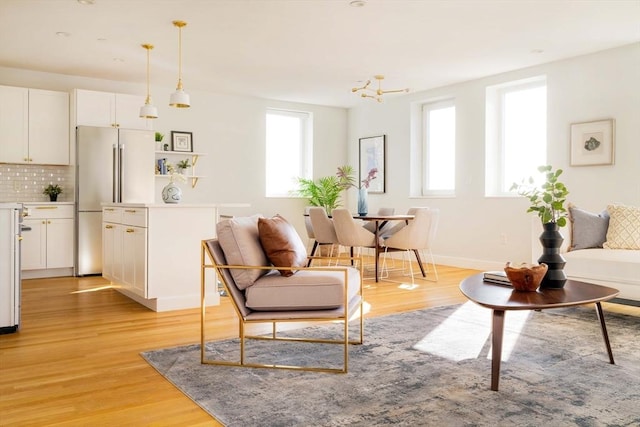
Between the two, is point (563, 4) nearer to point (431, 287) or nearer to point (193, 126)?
point (431, 287)

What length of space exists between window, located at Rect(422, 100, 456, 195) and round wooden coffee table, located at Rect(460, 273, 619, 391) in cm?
449

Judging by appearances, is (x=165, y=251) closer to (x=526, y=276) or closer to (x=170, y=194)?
(x=170, y=194)

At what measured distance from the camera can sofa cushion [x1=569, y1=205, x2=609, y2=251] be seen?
4551 millimetres

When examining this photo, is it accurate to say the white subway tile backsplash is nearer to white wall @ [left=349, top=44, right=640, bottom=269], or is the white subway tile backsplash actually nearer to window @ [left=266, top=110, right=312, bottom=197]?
window @ [left=266, top=110, right=312, bottom=197]

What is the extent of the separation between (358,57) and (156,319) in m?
3.57

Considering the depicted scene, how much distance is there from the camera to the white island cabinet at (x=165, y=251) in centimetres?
422

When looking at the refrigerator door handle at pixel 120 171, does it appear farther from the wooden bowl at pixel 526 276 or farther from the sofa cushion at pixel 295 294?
the wooden bowl at pixel 526 276

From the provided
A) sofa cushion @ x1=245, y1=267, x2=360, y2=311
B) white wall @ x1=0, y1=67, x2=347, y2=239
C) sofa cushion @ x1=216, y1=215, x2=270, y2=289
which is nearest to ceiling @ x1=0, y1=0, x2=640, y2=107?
white wall @ x1=0, y1=67, x2=347, y2=239

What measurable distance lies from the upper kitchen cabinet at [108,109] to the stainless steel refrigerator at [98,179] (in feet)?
0.45

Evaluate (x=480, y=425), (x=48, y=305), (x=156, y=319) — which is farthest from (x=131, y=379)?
(x=48, y=305)

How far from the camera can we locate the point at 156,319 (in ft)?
13.2

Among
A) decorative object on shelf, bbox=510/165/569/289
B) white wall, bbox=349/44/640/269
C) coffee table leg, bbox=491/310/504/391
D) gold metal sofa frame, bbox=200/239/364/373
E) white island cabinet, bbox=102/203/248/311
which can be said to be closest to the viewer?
coffee table leg, bbox=491/310/504/391

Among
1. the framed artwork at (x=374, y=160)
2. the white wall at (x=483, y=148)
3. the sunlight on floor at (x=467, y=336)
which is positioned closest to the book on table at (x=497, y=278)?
the sunlight on floor at (x=467, y=336)

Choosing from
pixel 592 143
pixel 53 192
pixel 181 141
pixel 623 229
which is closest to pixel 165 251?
pixel 53 192
